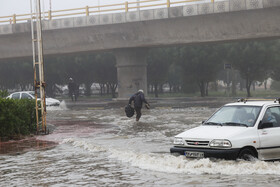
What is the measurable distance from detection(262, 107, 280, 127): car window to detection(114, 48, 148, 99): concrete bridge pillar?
1081 inches

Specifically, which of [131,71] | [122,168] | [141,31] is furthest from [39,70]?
[131,71]

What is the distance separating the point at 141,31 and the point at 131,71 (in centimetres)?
329

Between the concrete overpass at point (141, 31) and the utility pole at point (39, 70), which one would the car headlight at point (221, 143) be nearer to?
the utility pole at point (39, 70)

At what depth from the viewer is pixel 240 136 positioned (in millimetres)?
9961

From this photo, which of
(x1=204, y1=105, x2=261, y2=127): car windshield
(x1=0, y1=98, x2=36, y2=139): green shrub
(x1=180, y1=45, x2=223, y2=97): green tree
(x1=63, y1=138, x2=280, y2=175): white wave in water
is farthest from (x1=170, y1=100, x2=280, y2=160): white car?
(x1=180, y1=45, x2=223, y2=97): green tree

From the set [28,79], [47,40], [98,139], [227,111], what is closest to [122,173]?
[227,111]

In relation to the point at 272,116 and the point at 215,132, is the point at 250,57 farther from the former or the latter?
the point at 215,132

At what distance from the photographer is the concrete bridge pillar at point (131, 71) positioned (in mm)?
38531

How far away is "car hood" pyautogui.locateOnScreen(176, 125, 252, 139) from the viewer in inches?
393

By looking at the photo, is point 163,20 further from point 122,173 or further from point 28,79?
point 28,79

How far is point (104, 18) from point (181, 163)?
93.0 ft

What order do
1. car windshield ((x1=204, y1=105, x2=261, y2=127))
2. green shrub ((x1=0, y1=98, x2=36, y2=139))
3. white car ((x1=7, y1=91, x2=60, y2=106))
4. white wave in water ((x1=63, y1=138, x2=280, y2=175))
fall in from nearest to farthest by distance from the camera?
1. white wave in water ((x1=63, y1=138, x2=280, y2=175))
2. car windshield ((x1=204, y1=105, x2=261, y2=127))
3. green shrub ((x1=0, y1=98, x2=36, y2=139))
4. white car ((x1=7, y1=91, x2=60, y2=106))

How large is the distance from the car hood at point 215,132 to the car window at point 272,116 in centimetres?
76

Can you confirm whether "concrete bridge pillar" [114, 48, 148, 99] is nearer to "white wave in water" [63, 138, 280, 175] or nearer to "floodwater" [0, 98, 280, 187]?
"floodwater" [0, 98, 280, 187]
